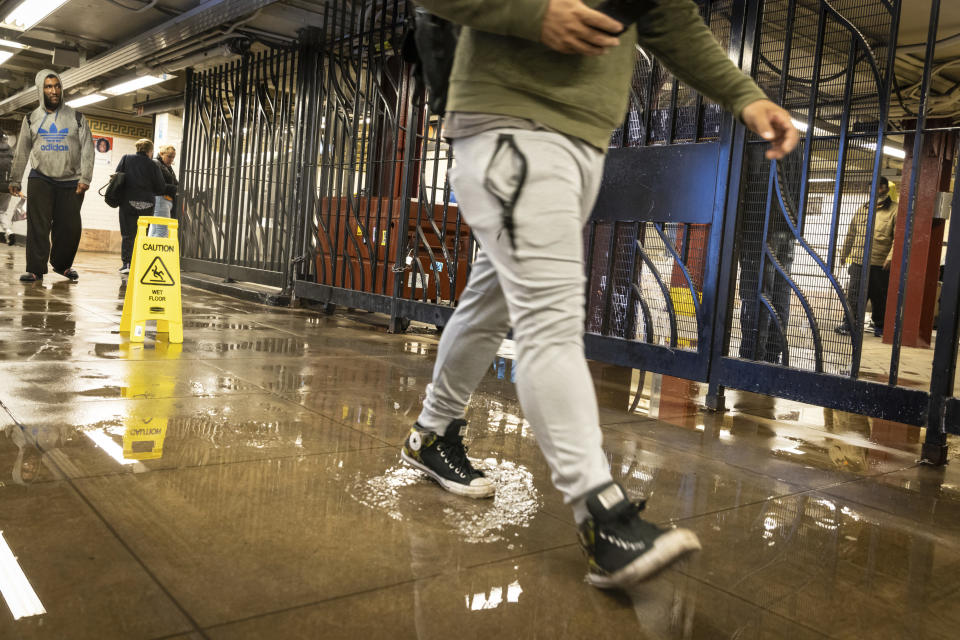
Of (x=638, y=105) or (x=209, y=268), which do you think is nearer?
(x=638, y=105)

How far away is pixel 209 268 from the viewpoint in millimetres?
9547

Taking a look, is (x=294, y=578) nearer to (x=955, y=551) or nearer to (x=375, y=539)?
(x=375, y=539)

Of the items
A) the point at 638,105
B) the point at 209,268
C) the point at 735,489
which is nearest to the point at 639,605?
the point at 735,489

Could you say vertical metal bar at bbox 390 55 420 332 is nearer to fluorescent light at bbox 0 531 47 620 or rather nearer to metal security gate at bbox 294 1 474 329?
metal security gate at bbox 294 1 474 329

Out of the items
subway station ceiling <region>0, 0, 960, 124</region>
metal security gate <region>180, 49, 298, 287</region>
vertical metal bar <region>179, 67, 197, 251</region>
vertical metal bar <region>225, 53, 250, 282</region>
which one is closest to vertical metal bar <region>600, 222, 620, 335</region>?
subway station ceiling <region>0, 0, 960, 124</region>

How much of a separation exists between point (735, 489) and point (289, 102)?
7.41 m

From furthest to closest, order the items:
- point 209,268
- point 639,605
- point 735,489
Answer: point 209,268 → point 735,489 → point 639,605

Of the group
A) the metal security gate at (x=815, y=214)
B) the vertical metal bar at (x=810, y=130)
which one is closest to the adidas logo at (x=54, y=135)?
the metal security gate at (x=815, y=214)

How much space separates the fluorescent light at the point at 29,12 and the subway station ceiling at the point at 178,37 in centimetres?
6

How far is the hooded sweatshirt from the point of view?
287 inches

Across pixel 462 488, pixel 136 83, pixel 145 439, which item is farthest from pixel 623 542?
pixel 136 83

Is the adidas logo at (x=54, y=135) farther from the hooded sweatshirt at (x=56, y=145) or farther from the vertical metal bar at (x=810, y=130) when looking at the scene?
the vertical metal bar at (x=810, y=130)

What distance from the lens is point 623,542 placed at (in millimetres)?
1396

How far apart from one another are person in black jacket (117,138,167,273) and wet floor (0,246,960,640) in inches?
229
